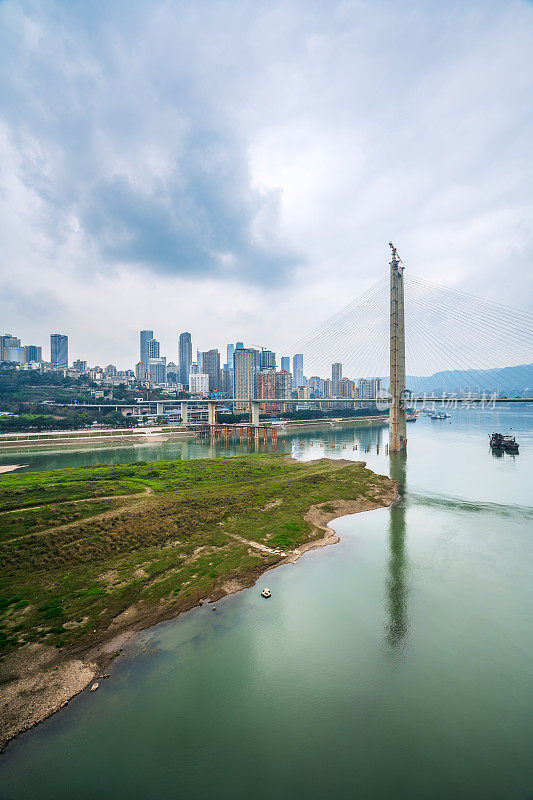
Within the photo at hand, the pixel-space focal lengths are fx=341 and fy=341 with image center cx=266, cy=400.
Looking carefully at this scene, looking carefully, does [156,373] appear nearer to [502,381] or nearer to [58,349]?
[58,349]

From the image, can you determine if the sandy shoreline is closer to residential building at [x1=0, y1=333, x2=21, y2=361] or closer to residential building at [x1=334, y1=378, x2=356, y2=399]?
residential building at [x1=334, y1=378, x2=356, y2=399]

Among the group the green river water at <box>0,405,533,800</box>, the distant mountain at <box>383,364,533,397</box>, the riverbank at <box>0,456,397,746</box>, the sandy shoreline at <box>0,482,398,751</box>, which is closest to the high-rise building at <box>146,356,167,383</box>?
the distant mountain at <box>383,364,533,397</box>

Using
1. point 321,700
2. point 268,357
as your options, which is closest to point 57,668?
point 321,700

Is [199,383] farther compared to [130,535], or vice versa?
[199,383]

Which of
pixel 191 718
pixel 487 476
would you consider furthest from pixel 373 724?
pixel 487 476

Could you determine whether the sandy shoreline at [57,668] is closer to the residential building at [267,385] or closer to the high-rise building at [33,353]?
the residential building at [267,385]

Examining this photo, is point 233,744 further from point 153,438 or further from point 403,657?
point 153,438

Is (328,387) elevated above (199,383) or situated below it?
below

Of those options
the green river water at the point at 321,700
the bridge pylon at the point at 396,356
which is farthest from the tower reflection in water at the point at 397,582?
the bridge pylon at the point at 396,356
